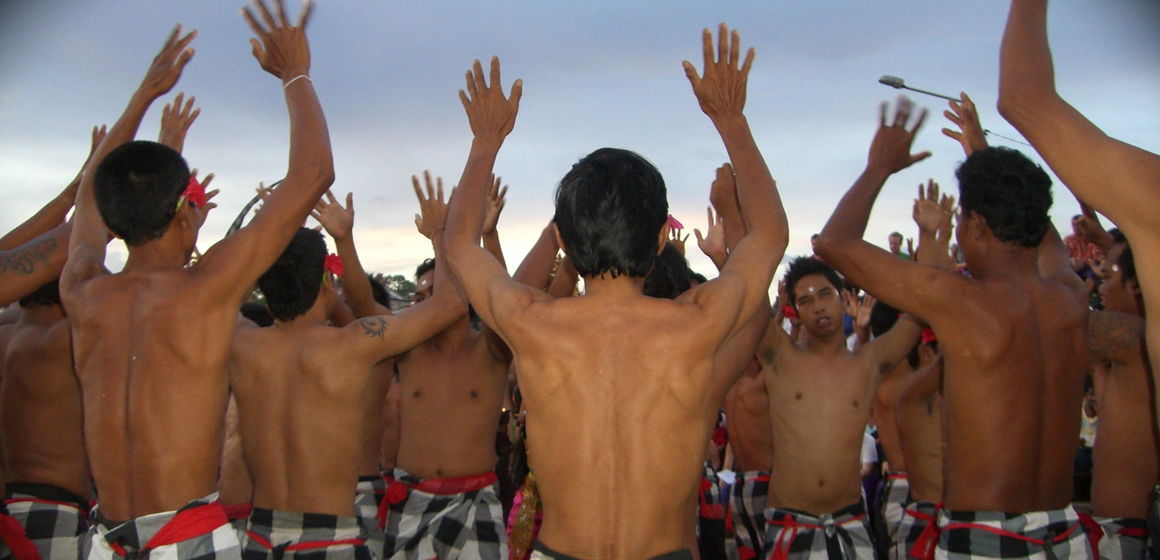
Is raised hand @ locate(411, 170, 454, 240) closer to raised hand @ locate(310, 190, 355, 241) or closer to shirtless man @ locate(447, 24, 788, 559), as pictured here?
raised hand @ locate(310, 190, 355, 241)

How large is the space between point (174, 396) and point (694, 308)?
1.96 meters

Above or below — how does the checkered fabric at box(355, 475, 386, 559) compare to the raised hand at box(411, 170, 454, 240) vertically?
below

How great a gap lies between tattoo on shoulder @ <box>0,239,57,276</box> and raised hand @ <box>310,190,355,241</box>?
64.2 inches

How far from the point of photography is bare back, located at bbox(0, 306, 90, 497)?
4773 millimetres

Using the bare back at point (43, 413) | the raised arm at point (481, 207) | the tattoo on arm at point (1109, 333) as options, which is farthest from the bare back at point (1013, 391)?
the bare back at point (43, 413)

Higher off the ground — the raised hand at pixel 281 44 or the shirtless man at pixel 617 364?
the raised hand at pixel 281 44

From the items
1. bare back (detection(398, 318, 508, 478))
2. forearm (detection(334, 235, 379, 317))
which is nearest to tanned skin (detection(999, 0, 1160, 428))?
bare back (detection(398, 318, 508, 478))

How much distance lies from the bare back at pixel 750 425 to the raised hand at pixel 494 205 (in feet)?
8.24

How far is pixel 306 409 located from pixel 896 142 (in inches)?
120

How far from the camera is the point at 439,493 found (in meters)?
5.58

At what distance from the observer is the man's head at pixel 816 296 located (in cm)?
595

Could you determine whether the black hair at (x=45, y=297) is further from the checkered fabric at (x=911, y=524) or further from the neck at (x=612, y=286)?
the checkered fabric at (x=911, y=524)

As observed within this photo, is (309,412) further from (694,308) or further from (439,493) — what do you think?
(694,308)

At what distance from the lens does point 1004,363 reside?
12.1 feet
